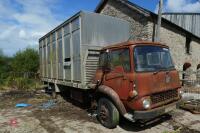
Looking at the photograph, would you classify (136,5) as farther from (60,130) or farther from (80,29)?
Result: (60,130)

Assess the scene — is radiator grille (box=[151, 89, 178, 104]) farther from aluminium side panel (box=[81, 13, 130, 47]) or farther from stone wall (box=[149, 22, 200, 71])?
stone wall (box=[149, 22, 200, 71])

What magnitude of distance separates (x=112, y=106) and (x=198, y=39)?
14.6 metres

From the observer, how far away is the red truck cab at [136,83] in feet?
19.2

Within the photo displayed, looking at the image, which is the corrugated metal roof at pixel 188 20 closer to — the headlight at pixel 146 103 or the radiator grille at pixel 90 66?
the radiator grille at pixel 90 66

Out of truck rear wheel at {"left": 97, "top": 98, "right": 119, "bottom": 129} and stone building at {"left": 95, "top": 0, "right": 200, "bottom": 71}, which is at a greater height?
stone building at {"left": 95, "top": 0, "right": 200, "bottom": 71}

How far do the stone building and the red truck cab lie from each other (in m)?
6.39

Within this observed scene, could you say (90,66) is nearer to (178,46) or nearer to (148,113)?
(148,113)

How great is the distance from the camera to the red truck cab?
587cm

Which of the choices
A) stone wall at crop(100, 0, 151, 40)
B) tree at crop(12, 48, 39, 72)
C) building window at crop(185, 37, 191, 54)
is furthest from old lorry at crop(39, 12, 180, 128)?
tree at crop(12, 48, 39, 72)

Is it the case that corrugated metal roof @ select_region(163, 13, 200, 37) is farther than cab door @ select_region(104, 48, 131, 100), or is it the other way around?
corrugated metal roof @ select_region(163, 13, 200, 37)

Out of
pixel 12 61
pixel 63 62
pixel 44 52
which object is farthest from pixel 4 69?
pixel 63 62

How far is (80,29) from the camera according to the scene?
8023 mm

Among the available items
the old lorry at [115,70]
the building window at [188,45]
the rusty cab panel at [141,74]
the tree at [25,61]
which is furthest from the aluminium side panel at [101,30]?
the tree at [25,61]

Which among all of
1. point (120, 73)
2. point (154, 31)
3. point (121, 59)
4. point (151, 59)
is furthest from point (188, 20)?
point (120, 73)
